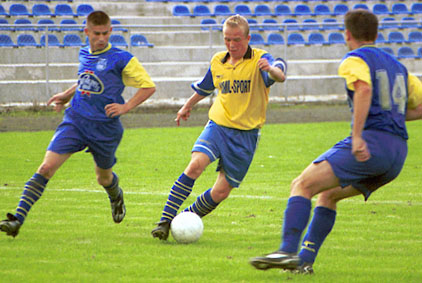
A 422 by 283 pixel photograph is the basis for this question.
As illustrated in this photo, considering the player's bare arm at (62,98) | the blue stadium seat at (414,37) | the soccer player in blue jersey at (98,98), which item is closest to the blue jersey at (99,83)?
the soccer player in blue jersey at (98,98)

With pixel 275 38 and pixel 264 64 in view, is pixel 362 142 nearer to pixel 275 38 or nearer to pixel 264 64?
pixel 264 64

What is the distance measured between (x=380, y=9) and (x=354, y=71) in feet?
75.9

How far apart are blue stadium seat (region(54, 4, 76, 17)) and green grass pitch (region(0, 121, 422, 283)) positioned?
11.1 m

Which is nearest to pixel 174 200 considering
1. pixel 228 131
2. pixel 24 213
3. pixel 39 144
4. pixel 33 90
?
pixel 228 131

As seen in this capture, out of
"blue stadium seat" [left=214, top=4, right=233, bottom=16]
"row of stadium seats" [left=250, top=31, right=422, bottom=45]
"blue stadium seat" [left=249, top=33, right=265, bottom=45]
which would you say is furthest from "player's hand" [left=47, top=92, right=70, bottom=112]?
"blue stadium seat" [left=214, top=4, right=233, bottom=16]

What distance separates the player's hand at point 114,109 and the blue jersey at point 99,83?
0.16 metres

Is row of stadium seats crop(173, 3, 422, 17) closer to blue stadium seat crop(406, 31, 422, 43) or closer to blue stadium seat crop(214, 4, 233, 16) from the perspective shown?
blue stadium seat crop(214, 4, 233, 16)

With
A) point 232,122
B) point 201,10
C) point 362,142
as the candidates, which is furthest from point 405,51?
point 362,142

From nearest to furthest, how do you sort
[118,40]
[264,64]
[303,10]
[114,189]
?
[264,64] < [114,189] < [118,40] < [303,10]

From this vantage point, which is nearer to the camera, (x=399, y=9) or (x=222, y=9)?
(x=222, y=9)

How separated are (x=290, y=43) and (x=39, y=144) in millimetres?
12070

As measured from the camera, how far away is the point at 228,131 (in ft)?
21.2

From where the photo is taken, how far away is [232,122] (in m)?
6.45

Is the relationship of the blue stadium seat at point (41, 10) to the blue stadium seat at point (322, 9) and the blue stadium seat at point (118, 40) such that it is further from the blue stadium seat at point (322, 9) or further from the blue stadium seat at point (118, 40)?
the blue stadium seat at point (322, 9)
